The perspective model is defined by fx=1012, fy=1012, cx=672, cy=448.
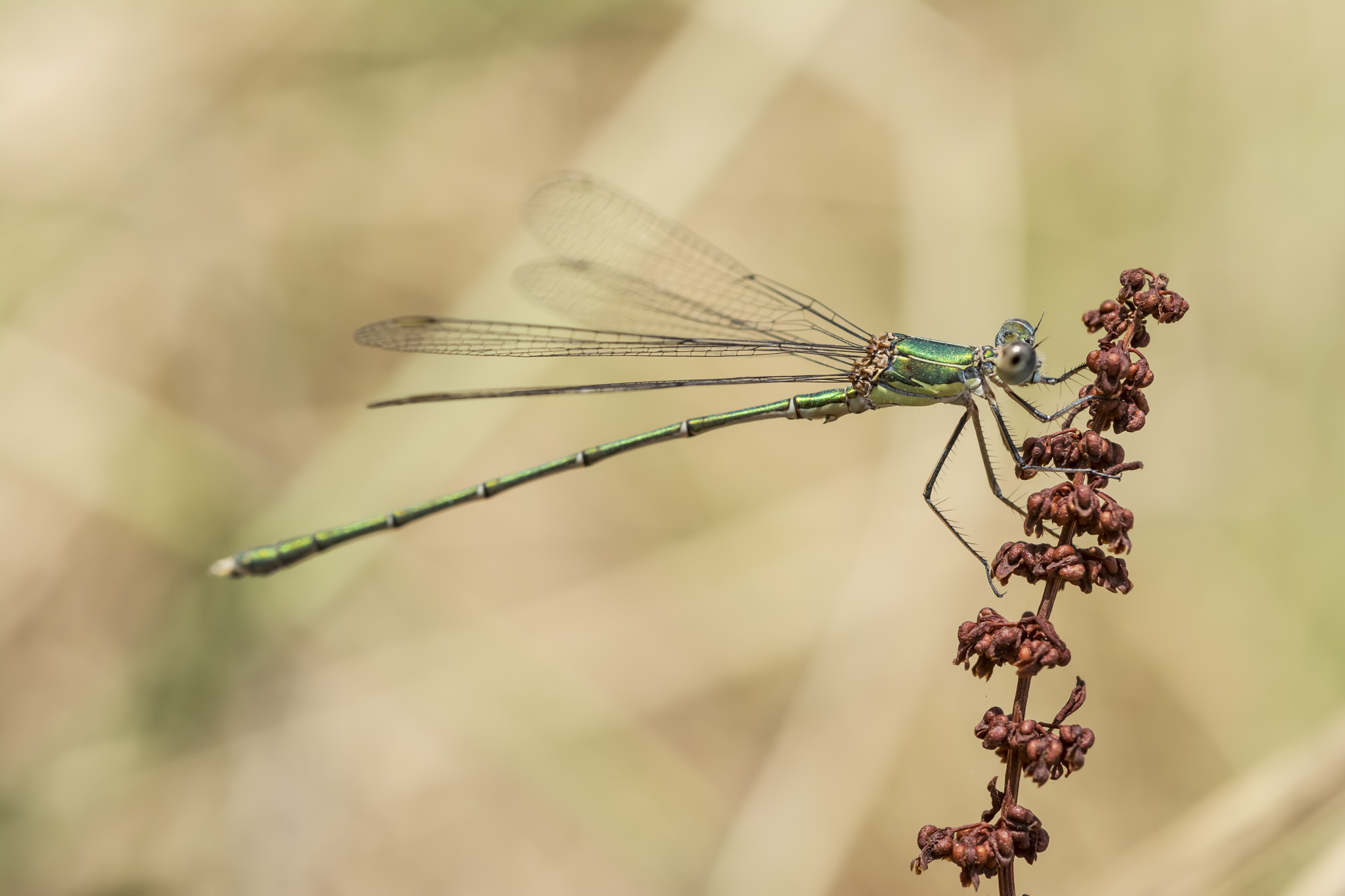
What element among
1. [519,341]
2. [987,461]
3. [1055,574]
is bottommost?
[1055,574]

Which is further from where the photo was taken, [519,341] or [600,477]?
[600,477]

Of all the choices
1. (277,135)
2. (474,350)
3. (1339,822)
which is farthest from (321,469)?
(1339,822)

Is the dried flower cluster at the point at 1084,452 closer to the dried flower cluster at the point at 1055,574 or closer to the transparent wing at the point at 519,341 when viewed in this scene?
the dried flower cluster at the point at 1055,574

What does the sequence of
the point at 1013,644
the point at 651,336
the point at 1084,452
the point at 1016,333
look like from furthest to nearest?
the point at 651,336 → the point at 1016,333 → the point at 1084,452 → the point at 1013,644

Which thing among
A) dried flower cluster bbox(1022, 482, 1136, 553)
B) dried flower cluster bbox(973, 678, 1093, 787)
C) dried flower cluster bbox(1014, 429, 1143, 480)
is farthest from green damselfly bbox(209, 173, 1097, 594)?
dried flower cluster bbox(973, 678, 1093, 787)

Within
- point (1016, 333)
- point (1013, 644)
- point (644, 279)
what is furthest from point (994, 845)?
point (644, 279)

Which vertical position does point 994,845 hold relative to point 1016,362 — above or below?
below

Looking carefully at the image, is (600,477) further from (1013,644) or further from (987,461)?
(1013,644)
